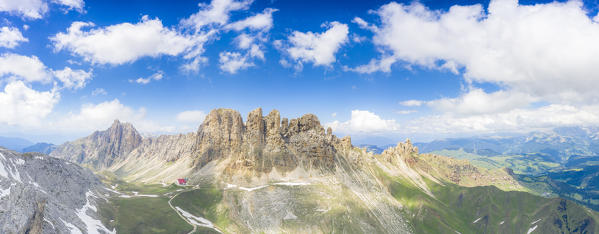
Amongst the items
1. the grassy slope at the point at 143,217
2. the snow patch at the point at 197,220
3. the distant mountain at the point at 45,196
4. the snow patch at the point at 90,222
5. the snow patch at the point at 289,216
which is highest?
the distant mountain at the point at 45,196

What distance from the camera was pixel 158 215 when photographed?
154 meters

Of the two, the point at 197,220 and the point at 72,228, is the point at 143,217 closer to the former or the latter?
the point at 197,220

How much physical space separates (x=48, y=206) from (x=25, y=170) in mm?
35820

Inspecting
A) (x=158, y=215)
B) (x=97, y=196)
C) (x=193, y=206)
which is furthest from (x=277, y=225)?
(x=97, y=196)

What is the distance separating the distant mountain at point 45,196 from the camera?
274ft

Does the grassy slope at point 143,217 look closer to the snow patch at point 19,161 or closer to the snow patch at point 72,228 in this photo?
the snow patch at point 72,228

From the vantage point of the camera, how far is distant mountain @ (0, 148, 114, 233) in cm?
8344

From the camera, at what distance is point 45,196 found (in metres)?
107

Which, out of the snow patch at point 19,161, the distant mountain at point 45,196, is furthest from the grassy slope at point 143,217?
the snow patch at point 19,161

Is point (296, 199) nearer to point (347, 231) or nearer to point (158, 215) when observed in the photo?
point (347, 231)

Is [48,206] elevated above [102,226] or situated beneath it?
elevated above

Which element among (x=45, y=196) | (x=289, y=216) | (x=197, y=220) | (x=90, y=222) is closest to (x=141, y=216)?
(x=90, y=222)

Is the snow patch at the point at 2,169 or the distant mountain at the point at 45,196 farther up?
the snow patch at the point at 2,169

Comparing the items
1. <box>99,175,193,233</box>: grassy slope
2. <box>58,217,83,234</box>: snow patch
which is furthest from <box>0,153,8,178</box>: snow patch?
<box>99,175,193,233</box>: grassy slope
